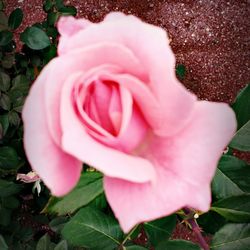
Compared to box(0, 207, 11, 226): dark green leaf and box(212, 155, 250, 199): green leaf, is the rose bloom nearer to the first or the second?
box(212, 155, 250, 199): green leaf

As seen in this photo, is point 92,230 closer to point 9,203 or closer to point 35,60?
point 9,203

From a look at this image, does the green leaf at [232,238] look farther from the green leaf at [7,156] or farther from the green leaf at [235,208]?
the green leaf at [7,156]

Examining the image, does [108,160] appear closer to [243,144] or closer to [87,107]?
[87,107]

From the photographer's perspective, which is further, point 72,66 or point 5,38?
point 5,38

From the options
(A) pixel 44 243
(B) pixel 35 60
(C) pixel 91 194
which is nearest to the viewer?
(C) pixel 91 194

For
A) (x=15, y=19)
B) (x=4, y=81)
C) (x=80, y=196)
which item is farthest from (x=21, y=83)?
(x=80, y=196)

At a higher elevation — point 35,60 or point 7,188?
point 35,60

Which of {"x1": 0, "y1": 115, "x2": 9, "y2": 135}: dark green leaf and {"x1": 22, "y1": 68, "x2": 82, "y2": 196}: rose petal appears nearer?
{"x1": 22, "y1": 68, "x2": 82, "y2": 196}: rose petal

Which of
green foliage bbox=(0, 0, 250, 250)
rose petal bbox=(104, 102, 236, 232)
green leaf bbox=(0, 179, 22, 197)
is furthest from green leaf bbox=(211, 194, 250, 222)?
green leaf bbox=(0, 179, 22, 197)
